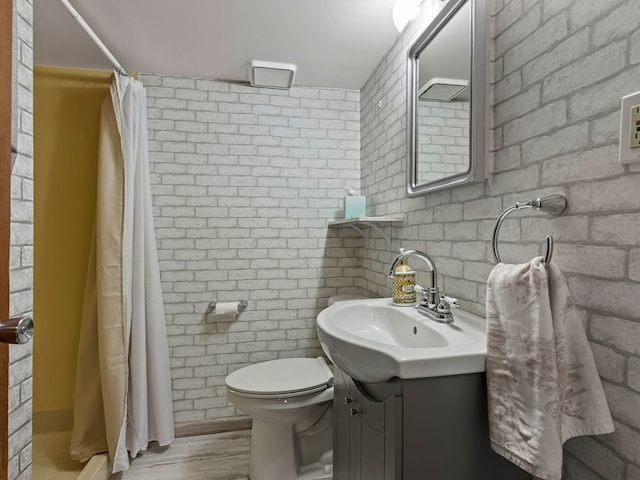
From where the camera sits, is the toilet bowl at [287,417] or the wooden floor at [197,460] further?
the wooden floor at [197,460]

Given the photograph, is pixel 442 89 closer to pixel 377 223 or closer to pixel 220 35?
pixel 377 223

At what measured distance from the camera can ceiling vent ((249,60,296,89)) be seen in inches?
81.4

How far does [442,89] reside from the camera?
Result: 137 cm

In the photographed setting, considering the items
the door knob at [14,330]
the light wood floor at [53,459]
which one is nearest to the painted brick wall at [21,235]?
the door knob at [14,330]

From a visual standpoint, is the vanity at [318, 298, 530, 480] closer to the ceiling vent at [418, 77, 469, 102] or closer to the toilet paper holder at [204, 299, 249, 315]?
the ceiling vent at [418, 77, 469, 102]

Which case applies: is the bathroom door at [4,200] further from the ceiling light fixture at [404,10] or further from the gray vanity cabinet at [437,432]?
the ceiling light fixture at [404,10]

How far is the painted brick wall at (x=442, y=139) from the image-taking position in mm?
1232

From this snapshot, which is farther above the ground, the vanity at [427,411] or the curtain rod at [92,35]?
the curtain rod at [92,35]

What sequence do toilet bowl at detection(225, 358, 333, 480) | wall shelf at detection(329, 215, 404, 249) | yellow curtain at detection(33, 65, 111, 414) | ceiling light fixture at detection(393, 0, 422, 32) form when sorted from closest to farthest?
ceiling light fixture at detection(393, 0, 422, 32)
toilet bowl at detection(225, 358, 333, 480)
wall shelf at detection(329, 215, 404, 249)
yellow curtain at detection(33, 65, 111, 414)

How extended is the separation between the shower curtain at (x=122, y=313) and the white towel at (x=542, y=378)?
1.83 metres

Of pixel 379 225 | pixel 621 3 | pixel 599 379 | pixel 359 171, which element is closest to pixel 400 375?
pixel 599 379

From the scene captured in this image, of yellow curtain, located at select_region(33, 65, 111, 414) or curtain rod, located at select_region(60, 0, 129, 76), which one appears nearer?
curtain rod, located at select_region(60, 0, 129, 76)

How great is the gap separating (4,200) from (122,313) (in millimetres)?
1384

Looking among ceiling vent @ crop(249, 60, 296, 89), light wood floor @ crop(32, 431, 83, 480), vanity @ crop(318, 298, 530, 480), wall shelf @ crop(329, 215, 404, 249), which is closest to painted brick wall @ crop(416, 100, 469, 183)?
wall shelf @ crop(329, 215, 404, 249)
